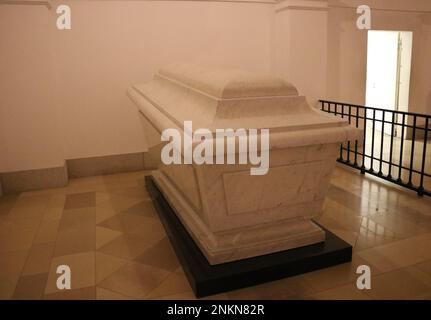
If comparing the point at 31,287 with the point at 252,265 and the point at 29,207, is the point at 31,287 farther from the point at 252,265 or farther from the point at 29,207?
the point at 29,207

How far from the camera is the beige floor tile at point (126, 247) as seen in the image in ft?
9.13

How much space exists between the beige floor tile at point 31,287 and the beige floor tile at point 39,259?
65mm

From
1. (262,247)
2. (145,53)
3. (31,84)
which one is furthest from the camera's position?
(145,53)

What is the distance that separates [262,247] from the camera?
8.00 ft

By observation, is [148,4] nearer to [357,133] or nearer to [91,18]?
[91,18]

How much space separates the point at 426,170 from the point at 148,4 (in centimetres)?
387

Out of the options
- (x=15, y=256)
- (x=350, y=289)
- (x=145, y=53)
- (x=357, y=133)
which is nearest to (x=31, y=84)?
(x=145, y=53)

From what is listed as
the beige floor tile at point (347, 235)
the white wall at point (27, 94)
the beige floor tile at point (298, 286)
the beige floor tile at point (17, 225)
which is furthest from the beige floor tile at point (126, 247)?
the white wall at point (27, 94)

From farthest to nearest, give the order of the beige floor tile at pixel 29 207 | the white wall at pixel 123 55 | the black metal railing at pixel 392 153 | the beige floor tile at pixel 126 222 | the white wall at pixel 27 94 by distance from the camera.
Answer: the white wall at pixel 123 55, the white wall at pixel 27 94, the black metal railing at pixel 392 153, the beige floor tile at pixel 29 207, the beige floor tile at pixel 126 222

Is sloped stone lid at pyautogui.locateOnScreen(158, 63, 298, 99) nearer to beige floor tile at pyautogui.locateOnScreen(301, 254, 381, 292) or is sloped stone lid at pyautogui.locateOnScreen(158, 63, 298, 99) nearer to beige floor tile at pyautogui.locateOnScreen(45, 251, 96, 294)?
beige floor tile at pyautogui.locateOnScreen(301, 254, 381, 292)

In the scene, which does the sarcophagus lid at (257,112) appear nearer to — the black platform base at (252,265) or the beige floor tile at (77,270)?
the black platform base at (252,265)

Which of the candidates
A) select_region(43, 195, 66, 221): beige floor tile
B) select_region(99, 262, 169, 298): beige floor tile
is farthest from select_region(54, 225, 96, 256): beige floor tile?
select_region(99, 262, 169, 298): beige floor tile
